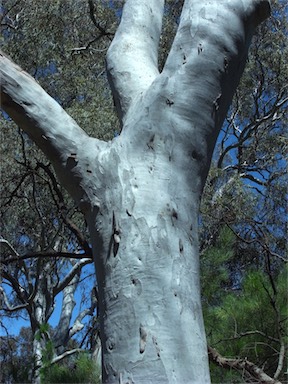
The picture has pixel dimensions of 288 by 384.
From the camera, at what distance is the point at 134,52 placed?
1675 millimetres

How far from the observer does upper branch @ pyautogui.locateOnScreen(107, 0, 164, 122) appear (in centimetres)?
156

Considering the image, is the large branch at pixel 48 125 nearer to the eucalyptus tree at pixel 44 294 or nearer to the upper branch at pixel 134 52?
the upper branch at pixel 134 52

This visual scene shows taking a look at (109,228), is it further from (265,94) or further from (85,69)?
(265,94)

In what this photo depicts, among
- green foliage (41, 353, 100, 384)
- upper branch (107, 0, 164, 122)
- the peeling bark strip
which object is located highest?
upper branch (107, 0, 164, 122)

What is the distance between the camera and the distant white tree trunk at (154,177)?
3.70ft

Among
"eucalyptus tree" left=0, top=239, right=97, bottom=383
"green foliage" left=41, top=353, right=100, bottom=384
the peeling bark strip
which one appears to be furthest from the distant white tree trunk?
"eucalyptus tree" left=0, top=239, right=97, bottom=383

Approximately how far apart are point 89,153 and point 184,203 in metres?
0.25

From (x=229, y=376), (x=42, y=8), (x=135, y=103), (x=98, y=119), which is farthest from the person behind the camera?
(x=42, y=8)

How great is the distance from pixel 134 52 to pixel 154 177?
0.56 meters

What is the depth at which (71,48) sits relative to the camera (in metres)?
7.62

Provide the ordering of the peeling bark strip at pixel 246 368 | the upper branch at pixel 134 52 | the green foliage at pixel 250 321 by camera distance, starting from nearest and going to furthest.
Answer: the upper branch at pixel 134 52, the peeling bark strip at pixel 246 368, the green foliage at pixel 250 321

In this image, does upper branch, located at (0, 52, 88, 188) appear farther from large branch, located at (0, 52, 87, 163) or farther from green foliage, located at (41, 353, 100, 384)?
green foliage, located at (41, 353, 100, 384)

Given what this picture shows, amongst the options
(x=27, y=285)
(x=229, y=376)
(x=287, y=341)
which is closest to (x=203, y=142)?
(x=229, y=376)

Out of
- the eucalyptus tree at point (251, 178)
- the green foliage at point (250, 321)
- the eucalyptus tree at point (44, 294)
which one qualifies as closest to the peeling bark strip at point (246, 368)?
the green foliage at point (250, 321)
